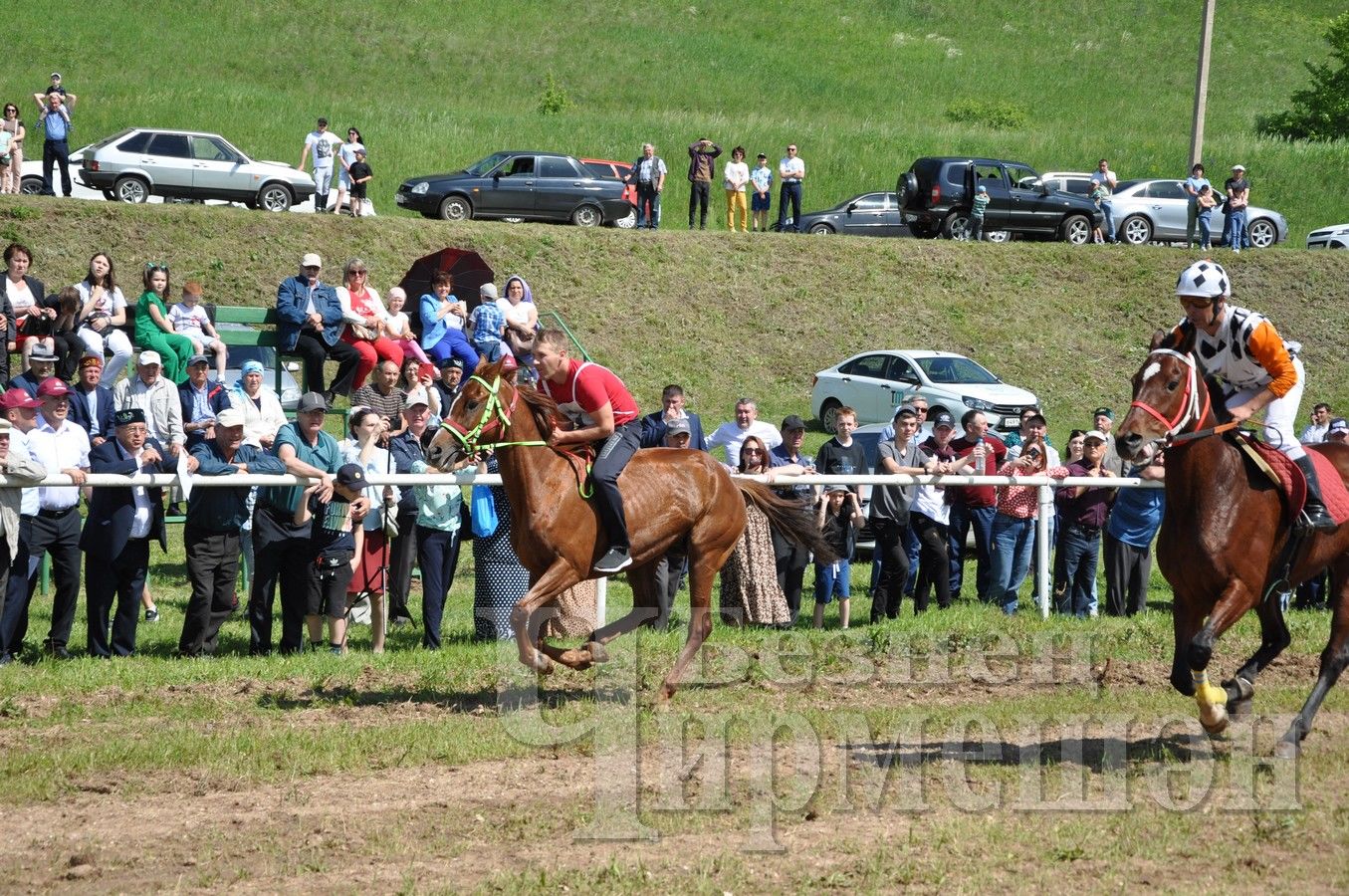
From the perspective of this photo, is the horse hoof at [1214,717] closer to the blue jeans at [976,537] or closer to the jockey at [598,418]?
the jockey at [598,418]

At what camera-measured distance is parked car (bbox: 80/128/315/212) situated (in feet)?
99.8

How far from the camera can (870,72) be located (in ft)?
233

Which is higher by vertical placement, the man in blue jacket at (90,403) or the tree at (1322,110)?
the tree at (1322,110)

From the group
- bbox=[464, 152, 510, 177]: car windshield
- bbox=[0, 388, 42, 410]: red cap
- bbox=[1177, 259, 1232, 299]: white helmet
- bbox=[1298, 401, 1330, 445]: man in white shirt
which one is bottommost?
bbox=[1298, 401, 1330, 445]: man in white shirt

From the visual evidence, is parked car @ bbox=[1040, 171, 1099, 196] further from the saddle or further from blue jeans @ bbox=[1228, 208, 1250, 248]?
the saddle

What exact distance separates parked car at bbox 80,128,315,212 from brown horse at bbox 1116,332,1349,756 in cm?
2501

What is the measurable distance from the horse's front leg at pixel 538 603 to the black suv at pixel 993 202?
27.7m

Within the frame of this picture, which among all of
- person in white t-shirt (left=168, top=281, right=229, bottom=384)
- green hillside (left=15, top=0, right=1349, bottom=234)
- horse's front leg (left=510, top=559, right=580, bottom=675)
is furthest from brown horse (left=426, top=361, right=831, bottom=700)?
green hillside (left=15, top=0, right=1349, bottom=234)

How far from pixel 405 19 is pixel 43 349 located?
57.6 m

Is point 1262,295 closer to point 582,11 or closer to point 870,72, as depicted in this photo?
point 870,72

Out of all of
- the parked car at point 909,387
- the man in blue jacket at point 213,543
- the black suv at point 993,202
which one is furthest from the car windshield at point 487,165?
the man in blue jacket at point 213,543

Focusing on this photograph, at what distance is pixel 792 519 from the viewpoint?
11.8 meters

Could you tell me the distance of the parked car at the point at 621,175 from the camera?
111 ft

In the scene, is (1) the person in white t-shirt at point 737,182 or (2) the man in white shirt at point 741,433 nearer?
(2) the man in white shirt at point 741,433
